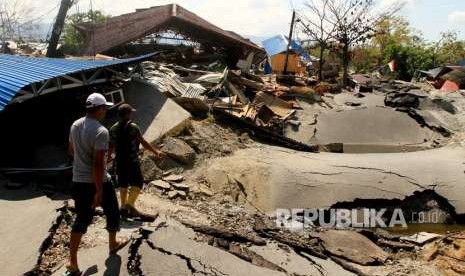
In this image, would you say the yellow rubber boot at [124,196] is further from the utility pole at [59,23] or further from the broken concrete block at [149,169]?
the utility pole at [59,23]

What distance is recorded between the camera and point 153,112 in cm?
921

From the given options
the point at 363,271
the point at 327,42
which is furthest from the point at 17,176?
the point at 327,42

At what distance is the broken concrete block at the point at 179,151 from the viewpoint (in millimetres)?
8156

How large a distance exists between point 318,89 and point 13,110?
12.2 meters

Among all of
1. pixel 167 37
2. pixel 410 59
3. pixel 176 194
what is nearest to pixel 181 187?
pixel 176 194

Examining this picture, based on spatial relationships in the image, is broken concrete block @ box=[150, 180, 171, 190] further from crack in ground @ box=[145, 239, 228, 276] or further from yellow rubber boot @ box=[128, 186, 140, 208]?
crack in ground @ box=[145, 239, 228, 276]

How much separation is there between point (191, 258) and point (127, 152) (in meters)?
1.63

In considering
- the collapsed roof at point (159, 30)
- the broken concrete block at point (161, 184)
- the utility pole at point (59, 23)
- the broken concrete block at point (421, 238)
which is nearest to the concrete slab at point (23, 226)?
the broken concrete block at point (161, 184)

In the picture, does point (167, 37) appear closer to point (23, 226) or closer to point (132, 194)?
point (132, 194)

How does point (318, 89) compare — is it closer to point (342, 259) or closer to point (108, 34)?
point (108, 34)

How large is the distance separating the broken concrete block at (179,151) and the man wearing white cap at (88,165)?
3970mm

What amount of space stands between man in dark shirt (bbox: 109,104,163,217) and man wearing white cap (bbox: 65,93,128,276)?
121 cm

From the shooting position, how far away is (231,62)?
1986 centimetres

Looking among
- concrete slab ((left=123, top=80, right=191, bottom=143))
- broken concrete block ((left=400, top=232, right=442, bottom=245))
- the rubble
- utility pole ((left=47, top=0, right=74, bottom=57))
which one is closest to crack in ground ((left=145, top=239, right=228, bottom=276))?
the rubble
